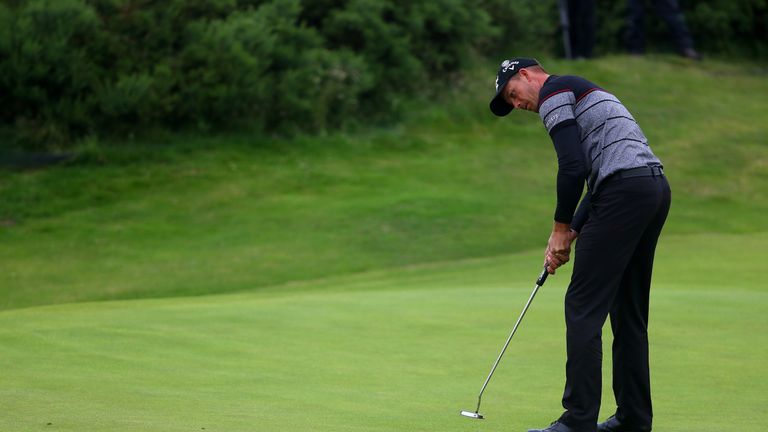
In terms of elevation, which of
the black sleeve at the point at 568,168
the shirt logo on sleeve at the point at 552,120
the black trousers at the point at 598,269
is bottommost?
the black trousers at the point at 598,269

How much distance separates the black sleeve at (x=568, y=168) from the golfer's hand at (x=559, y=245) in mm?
65

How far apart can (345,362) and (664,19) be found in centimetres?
2247

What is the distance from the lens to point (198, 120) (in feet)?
65.1

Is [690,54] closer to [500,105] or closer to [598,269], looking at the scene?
[500,105]

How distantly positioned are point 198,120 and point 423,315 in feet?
37.8

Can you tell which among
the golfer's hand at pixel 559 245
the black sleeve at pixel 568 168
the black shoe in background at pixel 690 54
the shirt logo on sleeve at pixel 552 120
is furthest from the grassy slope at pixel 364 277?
the shirt logo on sleeve at pixel 552 120

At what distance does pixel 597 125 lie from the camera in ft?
16.2

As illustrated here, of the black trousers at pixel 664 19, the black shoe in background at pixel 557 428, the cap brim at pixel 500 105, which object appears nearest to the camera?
the black shoe in background at pixel 557 428

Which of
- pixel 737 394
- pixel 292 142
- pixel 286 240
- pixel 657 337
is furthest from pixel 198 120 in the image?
pixel 737 394

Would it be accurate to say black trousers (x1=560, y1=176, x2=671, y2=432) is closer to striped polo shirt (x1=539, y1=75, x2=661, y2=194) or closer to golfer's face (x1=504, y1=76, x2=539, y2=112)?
striped polo shirt (x1=539, y1=75, x2=661, y2=194)

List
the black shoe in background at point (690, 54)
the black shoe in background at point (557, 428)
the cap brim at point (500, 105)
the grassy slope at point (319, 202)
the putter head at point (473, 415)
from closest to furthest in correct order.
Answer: the black shoe in background at point (557, 428)
the putter head at point (473, 415)
the cap brim at point (500, 105)
the grassy slope at point (319, 202)
the black shoe in background at point (690, 54)

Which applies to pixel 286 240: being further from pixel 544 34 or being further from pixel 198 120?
pixel 544 34

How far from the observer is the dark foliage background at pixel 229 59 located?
18.0 meters

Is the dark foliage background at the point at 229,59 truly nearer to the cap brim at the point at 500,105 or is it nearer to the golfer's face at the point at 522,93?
the cap brim at the point at 500,105
